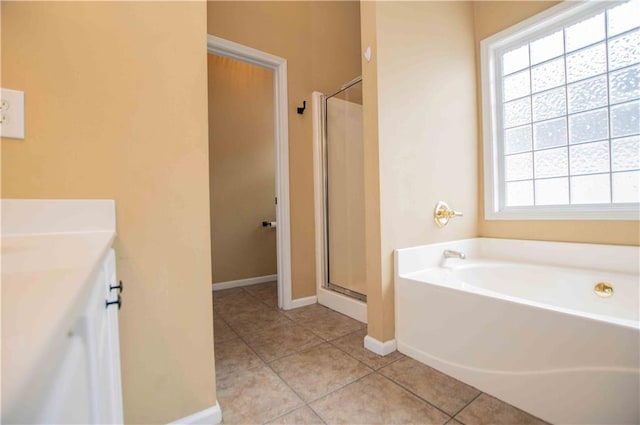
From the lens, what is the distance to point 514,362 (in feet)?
3.92

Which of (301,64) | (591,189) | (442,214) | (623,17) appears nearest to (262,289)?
(442,214)

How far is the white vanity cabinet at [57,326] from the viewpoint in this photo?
0.24 m

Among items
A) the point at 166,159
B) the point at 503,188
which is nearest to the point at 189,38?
the point at 166,159

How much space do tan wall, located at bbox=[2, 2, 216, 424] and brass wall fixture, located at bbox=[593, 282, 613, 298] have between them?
2055 mm

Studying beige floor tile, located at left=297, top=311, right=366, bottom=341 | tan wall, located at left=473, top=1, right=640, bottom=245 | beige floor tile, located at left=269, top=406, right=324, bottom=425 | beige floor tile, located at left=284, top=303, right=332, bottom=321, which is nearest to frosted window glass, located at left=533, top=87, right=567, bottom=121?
tan wall, located at left=473, top=1, right=640, bottom=245

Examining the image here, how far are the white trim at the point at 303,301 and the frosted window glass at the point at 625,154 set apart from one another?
2348 mm

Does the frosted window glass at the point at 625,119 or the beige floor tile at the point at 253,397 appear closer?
the beige floor tile at the point at 253,397

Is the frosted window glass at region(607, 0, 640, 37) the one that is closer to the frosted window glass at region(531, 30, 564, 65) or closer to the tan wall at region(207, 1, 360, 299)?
the frosted window glass at region(531, 30, 564, 65)

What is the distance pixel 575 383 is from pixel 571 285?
839 mm

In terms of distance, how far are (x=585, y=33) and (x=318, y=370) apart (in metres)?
2.68

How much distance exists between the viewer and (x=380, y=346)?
1652 millimetres

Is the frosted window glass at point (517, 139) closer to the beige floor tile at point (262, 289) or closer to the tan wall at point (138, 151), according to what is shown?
the tan wall at point (138, 151)

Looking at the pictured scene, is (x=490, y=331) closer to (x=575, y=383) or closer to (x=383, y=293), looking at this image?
(x=575, y=383)

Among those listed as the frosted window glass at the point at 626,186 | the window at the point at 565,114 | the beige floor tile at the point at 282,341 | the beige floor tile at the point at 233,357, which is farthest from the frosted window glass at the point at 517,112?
the beige floor tile at the point at 233,357
